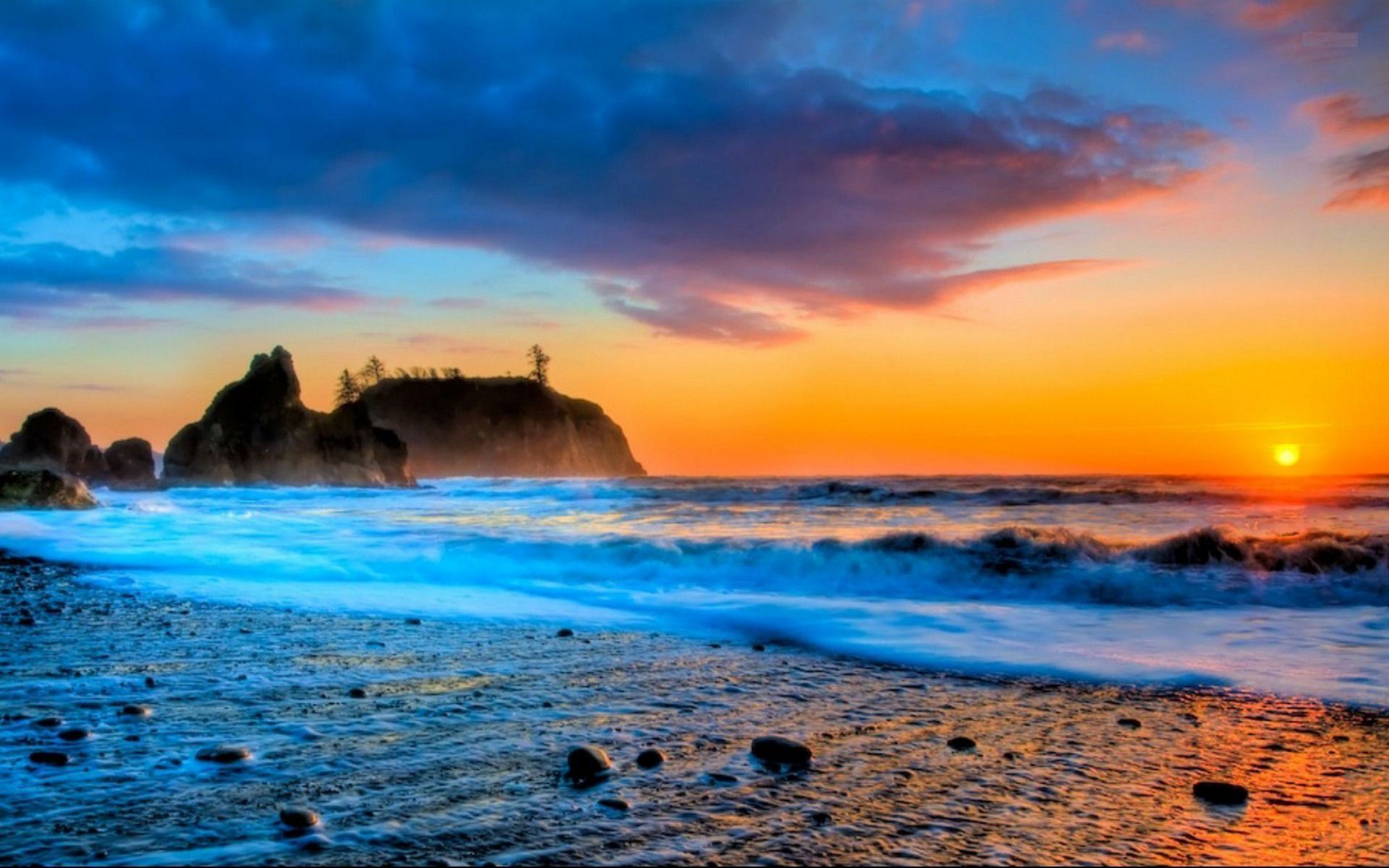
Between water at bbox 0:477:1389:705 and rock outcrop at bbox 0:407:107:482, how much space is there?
27920 mm

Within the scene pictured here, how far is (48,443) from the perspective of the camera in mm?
45000

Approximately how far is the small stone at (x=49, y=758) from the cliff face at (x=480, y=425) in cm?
9819

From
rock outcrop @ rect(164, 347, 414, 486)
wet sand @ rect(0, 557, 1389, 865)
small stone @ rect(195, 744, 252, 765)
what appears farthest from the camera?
rock outcrop @ rect(164, 347, 414, 486)

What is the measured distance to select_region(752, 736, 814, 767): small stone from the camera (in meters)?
3.45

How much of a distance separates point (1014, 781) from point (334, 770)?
258 centimetres

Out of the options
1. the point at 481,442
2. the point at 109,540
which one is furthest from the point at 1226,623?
the point at 481,442

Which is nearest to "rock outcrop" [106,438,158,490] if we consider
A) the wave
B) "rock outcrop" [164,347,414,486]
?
"rock outcrop" [164,347,414,486]

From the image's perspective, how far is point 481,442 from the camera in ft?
337

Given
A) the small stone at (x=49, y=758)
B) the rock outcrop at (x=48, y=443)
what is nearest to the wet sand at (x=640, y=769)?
the small stone at (x=49, y=758)

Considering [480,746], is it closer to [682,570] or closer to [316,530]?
[682,570]

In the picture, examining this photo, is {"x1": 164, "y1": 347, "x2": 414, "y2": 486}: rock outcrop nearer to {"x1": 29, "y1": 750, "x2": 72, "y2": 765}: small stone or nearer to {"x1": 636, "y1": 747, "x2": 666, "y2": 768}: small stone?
{"x1": 29, "y1": 750, "x2": 72, "y2": 765}: small stone

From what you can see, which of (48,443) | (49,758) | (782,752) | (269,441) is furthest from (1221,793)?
(269,441)

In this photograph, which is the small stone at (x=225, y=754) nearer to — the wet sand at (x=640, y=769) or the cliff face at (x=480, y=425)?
the wet sand at (x=640, y=769)

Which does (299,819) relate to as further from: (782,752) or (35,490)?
(35,490)
